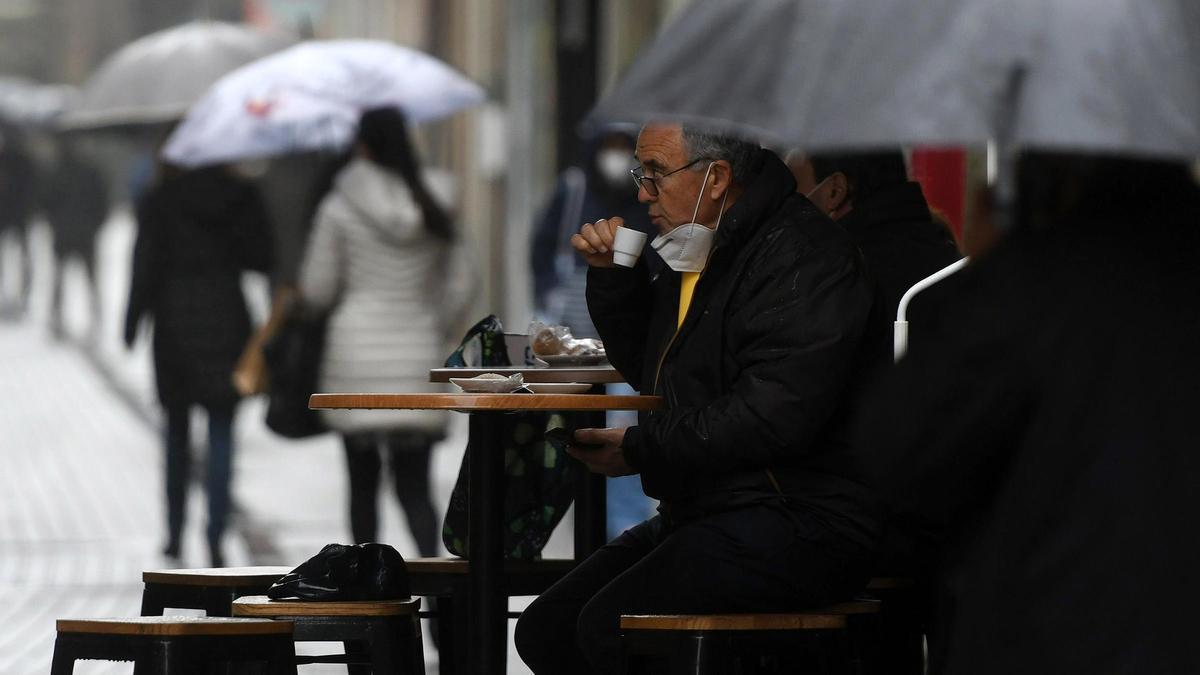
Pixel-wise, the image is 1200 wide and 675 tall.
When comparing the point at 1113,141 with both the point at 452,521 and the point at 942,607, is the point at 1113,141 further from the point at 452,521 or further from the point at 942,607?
the point at 452,521

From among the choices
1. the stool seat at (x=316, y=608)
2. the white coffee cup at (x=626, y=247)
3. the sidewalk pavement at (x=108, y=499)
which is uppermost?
the white coffee cup at (x=626, y=247)

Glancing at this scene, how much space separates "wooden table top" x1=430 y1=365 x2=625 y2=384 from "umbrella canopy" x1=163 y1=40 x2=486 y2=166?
3586 mm

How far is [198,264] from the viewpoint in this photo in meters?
10.0

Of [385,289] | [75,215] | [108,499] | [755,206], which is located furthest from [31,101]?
[755,206]

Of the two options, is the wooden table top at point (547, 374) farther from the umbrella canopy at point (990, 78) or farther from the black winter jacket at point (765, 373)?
the umbrella canopy at point (990, 78)

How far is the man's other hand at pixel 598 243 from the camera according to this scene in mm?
5008

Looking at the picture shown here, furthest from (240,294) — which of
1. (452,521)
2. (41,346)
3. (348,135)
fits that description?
(41,346)

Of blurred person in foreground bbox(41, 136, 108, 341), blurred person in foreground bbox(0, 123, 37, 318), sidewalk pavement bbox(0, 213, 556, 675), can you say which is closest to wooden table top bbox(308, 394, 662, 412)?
sidewalk pavement bbox(0, 213, 556, 675)

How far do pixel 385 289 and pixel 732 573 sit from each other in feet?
14.6

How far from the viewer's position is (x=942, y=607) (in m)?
3.69

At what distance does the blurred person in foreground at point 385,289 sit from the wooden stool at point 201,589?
3276 millimetres

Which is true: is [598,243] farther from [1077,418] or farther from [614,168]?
[614,168]

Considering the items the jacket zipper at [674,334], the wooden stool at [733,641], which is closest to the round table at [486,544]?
the jacket zipper at [674,334]

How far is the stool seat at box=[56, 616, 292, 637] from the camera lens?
4.43 meters
